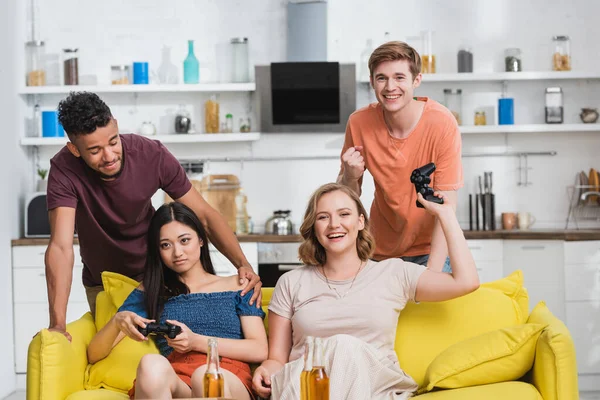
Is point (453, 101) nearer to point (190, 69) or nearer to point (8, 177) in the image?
point (190, 69)

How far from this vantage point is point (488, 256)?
17.5 ft

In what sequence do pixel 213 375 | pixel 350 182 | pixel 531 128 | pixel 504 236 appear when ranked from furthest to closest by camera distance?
pixel 531 128 < pixel 504 236 < pixel 350 182 < pixel 213 375

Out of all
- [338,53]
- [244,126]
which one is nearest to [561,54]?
[338,53]

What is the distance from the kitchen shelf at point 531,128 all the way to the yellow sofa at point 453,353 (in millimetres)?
2658

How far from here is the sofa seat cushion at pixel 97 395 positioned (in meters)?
2.74

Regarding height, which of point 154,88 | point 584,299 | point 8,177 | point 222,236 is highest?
point 154,88

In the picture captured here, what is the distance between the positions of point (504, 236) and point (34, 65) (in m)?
3.35

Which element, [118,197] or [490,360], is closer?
[490,360]

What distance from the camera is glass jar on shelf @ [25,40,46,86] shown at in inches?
227

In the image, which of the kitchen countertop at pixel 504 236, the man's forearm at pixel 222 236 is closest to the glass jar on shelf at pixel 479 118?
the kitchen countertop at pixel 504 236

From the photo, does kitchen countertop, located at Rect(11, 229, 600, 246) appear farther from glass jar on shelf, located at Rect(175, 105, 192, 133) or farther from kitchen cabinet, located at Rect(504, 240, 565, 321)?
glass jar on shelf, located at Rect(175, 105, 192, 133)

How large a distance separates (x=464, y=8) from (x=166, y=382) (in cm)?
414

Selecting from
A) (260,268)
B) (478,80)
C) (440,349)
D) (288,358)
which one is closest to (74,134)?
(288,358)

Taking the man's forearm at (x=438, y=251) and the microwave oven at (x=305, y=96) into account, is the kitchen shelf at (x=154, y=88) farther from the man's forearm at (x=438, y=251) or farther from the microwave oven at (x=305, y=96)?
the man's forearm at (x=438, y=251)
